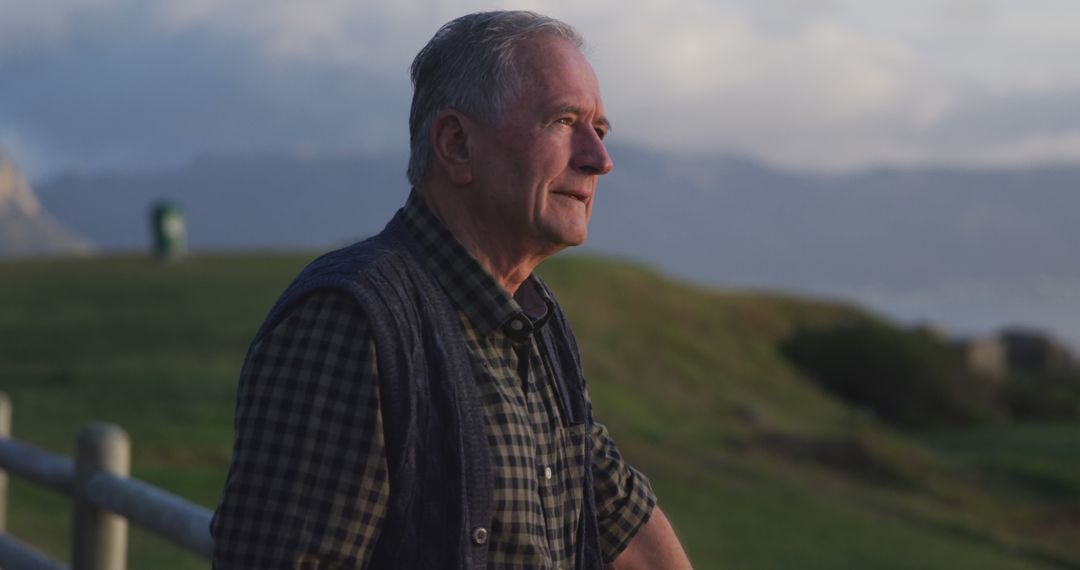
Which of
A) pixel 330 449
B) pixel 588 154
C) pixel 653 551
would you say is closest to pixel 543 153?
pixel 588 154

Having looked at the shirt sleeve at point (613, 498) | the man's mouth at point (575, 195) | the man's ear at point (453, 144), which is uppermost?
the man's ear at point (453, 144)

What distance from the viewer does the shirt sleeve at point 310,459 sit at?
2369 mm

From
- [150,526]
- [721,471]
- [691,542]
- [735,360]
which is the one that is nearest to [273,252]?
[735,360]

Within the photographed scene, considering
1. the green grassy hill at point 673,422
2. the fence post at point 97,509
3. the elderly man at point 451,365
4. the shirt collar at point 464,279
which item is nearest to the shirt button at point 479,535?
the elderly man at point 451,365

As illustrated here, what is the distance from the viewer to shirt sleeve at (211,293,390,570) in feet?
7.77

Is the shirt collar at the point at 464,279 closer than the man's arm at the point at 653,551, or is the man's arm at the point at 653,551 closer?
the shirt collar at the point at 464,279

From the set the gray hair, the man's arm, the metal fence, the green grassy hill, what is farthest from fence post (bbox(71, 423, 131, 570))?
the green grassy hill

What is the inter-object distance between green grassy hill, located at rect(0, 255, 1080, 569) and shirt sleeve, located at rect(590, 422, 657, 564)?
797 centimetres

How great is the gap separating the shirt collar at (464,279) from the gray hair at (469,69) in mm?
94

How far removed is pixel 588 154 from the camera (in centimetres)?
270

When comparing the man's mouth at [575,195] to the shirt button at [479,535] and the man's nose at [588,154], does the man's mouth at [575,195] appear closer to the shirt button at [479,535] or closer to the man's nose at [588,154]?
the man's nose at [588,154]

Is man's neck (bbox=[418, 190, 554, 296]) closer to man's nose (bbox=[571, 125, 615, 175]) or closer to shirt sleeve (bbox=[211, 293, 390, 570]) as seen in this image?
man's nose (bbox=[571, 125, 615, 175])

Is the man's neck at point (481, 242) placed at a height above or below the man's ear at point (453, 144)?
below

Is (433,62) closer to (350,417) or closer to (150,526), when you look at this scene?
(350,417)
